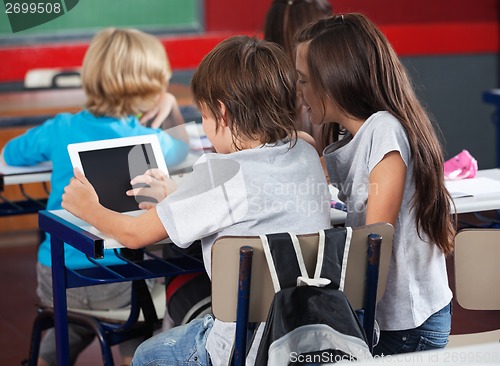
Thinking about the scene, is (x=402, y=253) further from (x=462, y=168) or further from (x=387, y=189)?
(x=462, y=168)

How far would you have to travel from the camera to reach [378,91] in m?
1.99

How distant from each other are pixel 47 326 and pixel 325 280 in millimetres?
1253

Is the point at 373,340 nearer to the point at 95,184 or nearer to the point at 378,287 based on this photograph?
the point at 378,287

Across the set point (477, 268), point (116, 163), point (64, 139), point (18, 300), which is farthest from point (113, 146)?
point (18, 300)

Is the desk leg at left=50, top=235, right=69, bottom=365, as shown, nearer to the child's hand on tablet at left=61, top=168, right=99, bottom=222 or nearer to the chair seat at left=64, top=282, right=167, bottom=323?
the child's hand on tablet at left=61, top=168, right=99, bottom=222

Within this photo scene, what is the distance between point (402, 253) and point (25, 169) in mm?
1336

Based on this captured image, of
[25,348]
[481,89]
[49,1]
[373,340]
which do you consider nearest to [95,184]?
[49,1]

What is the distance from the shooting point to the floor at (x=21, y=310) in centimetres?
228

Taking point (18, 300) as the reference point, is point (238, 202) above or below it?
above

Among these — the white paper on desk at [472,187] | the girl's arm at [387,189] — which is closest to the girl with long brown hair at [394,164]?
the girl's arm at [387,189]

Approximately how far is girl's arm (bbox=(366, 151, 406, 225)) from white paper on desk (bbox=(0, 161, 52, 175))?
1.24 m

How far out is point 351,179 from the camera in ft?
6.72

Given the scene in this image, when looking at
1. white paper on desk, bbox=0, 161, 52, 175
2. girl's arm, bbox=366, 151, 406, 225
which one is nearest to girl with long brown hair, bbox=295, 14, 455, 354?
girl's arm, bbox=366, 151, 406, 225

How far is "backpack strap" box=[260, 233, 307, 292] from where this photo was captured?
1.61 meters
